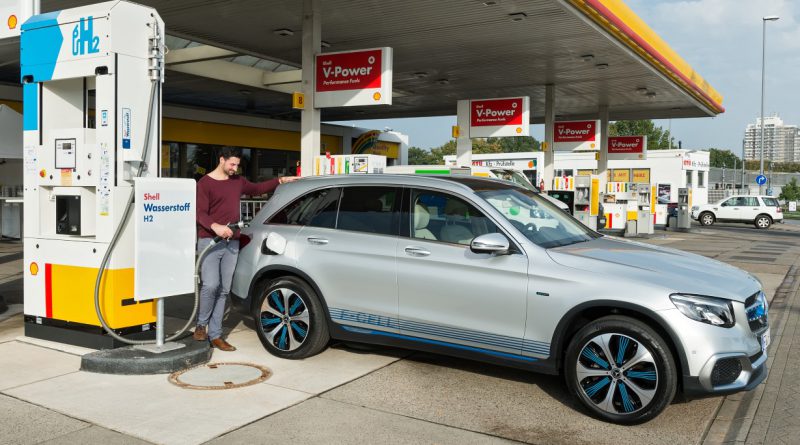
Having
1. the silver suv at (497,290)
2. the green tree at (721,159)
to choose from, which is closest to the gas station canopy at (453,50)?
the silver suv at (497,290)

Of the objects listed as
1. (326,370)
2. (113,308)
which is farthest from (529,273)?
(113,308)

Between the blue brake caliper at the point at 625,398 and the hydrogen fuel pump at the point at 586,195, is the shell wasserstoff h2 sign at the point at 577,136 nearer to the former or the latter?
the hydrogen fuel pump at the point at 586,195

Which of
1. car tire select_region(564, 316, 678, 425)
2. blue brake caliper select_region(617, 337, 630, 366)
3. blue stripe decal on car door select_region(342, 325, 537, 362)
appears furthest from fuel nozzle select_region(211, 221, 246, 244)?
blue brake caliper select_region(617, 337, 630, 366)

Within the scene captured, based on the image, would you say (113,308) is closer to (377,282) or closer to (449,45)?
(377,282)

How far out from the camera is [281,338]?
6.07 metres

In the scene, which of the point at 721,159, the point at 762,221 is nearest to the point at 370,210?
the point at 762,221

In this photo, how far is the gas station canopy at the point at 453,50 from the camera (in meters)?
12.1

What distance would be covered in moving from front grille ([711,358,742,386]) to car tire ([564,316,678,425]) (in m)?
0.24

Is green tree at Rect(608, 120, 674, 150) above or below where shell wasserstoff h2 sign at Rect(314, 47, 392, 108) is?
above

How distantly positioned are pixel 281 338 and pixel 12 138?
9.00 meters

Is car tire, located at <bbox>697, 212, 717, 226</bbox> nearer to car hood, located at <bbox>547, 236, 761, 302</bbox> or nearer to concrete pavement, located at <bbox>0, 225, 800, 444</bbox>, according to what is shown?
concrete pavement, located at <bbox>0, 225, 800, 444</bbox>

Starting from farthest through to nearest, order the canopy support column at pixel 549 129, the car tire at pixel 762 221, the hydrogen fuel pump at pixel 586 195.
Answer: the car tire at pixel 762 221
the hydrogen fuel pump at pixel 586 195
the canopy support column at pixel 549 129

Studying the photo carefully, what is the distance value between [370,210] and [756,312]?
10.0 ft

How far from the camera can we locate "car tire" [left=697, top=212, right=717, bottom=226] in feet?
107
